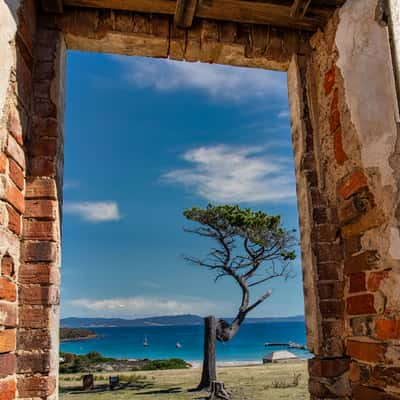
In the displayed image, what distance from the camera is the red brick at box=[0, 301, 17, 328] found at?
1.80 meters

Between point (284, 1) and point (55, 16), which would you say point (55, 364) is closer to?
point (55, 16)

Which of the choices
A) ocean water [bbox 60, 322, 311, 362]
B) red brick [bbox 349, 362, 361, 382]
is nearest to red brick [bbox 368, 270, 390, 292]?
red brick [bbox 349, 362, 361, 382]

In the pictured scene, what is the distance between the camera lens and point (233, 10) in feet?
7.95

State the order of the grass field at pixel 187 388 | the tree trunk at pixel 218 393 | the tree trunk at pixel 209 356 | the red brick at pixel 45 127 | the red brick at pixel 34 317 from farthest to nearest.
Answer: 1. the tree trunk at pixel 209 356
2. the grass field at pixel 187 388
3. the tree trunk at pixel 218 393
4. the red brick at pixel 45 127
5. the red brick at pixel 34 317

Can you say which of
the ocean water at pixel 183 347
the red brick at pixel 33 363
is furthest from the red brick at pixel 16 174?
the ocean water at pixel 183 347

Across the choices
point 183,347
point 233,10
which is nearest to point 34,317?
point 233,10

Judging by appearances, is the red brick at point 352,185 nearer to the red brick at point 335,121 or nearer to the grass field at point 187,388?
the red brick at point 335,121

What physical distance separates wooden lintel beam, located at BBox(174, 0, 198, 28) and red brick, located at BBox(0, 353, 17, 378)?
1825 millimetres

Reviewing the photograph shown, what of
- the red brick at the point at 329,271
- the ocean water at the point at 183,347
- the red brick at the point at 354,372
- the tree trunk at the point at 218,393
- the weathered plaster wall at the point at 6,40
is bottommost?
the ocean water at the point at 183,347

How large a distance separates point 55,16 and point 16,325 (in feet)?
5.14

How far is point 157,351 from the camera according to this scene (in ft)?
174

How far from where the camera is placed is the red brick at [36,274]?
2.02 metres

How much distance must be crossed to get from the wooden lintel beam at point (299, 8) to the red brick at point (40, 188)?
153 centimetres

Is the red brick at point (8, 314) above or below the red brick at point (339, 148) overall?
below
